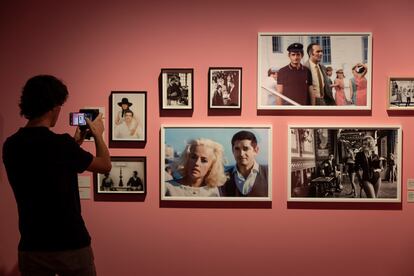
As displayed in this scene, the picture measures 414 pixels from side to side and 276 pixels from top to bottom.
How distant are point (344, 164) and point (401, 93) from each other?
0.51 m

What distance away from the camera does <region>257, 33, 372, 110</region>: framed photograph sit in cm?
223

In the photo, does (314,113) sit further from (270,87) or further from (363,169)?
(363,169)

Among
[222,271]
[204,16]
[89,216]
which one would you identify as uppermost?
[204,16]

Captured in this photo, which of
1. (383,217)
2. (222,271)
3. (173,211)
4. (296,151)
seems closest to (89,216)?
(173,211)

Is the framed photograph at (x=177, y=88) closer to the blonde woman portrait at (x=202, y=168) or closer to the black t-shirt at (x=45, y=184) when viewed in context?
the blonde woman portrait at (x=202, y=168)

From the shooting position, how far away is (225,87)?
2270 mm

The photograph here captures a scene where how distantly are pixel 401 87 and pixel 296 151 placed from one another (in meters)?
0.69

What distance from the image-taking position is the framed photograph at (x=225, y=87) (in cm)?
226

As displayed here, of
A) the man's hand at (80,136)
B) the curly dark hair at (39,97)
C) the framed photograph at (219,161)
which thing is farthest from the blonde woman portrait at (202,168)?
the curly dark hair at (39,97)

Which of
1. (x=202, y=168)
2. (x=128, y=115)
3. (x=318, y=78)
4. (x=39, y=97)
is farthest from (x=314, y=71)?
(x=39, y=97)

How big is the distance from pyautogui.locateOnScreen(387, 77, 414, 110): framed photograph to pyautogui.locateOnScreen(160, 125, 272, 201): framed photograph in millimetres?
735

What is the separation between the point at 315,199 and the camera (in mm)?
2268

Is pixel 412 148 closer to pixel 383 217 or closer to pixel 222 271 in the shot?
pixel 383 217

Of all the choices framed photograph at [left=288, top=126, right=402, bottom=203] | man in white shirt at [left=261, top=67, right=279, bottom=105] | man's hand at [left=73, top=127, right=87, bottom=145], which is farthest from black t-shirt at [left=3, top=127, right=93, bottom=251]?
framed photograph at [left=288, top=126, right=402, bottom=203]
